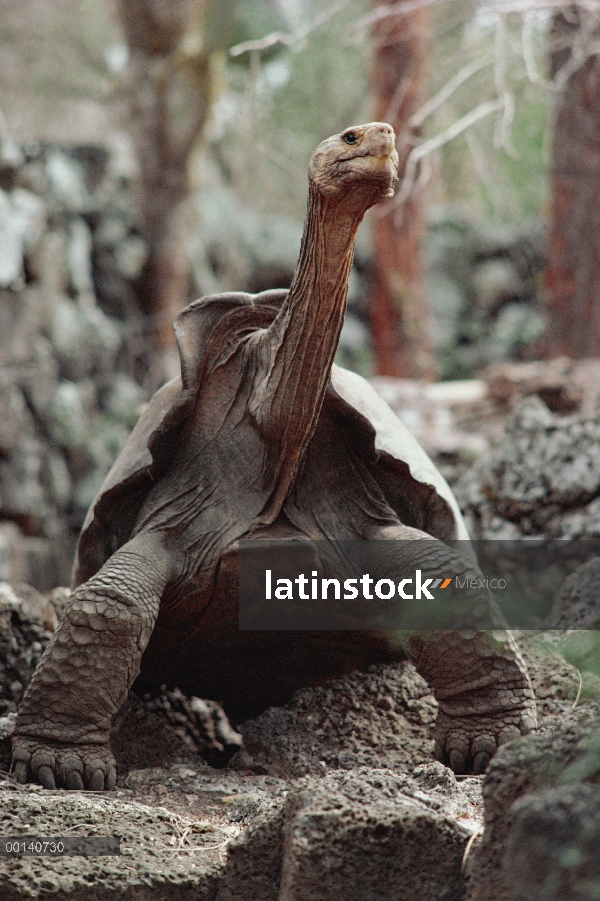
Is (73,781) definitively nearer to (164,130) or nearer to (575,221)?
(575,221)

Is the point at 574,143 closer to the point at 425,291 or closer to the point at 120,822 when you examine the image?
the point at 425,291

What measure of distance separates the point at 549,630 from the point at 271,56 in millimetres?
8503

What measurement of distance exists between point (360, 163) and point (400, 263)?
7.77m

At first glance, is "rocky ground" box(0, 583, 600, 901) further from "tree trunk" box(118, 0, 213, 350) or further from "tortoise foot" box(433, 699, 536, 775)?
"tree trunk" box(118, 0, 213, 350)

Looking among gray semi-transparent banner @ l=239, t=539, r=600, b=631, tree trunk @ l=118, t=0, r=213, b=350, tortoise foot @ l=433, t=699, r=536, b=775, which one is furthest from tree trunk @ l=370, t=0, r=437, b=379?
tortoise foot @ l=433, t=699, r=536, b=775

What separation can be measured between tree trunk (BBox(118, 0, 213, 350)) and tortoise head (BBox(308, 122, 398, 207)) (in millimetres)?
8066

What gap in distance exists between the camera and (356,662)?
3250 millimetres

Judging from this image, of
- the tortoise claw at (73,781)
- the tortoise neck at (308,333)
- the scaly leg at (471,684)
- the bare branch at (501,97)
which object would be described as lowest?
the tortoise claw at (73,781)

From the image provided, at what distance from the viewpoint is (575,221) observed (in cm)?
849

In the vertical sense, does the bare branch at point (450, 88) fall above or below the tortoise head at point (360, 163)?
above

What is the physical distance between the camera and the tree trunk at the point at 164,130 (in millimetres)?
10352

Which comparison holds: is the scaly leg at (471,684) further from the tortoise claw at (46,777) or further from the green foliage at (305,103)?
the green foliage at (305,103)

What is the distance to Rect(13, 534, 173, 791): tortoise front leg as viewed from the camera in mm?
2572

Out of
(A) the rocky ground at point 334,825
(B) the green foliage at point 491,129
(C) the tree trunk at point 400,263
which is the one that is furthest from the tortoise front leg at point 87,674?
(C) the tree trunk at point 400,263
